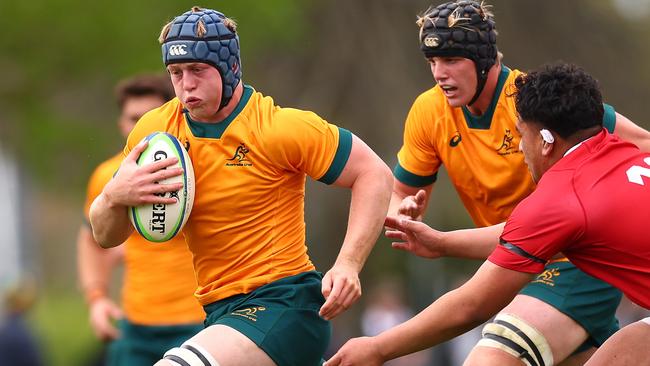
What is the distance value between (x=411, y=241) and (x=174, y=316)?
2.74 m

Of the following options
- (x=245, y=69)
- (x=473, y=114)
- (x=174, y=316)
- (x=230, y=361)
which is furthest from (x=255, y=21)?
(x=230, y=361)

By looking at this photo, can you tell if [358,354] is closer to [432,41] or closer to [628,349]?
[628,349]

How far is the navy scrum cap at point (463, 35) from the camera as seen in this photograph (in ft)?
24.6

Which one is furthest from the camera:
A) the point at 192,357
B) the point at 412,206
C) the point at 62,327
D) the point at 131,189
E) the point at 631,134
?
the point at 62,327

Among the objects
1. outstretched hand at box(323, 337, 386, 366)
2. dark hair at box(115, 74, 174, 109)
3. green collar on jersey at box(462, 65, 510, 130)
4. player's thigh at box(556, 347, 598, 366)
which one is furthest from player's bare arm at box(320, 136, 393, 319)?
dark hair at box(115, 74, 174, 109)

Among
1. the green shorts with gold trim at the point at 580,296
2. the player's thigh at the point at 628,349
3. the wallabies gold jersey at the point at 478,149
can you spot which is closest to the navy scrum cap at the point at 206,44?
the wallabies gold jersey at the point at 478,149

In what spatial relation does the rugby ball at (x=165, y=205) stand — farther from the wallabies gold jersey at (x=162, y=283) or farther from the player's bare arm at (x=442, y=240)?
the wallabies gold jersey at (x=162, y=283)

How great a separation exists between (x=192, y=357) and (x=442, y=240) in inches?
59.7

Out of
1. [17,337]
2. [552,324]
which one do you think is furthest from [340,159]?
[17,337]

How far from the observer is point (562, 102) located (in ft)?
20.9

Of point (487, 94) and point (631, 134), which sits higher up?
point (487, 94)

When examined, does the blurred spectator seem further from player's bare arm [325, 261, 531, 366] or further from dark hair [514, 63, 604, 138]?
dark hair [514, 63, 604, 138]

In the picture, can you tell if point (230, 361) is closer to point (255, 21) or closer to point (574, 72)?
point (574, 72)

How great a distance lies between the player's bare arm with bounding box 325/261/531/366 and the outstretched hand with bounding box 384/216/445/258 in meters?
0.80
